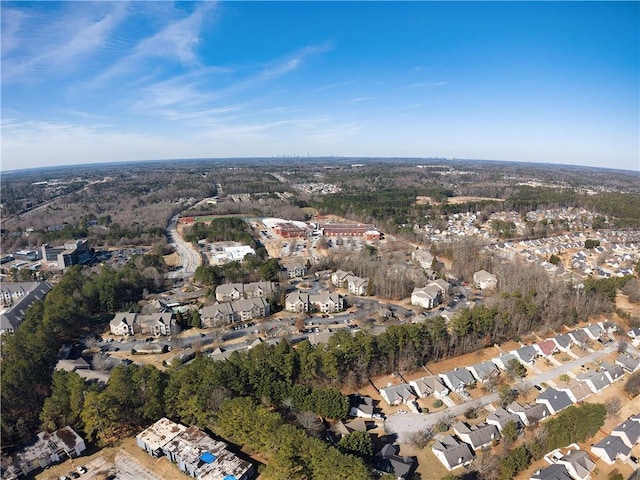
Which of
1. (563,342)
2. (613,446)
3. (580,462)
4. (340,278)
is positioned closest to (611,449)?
(613,446)

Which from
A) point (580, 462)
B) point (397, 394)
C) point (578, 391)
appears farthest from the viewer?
point (578, 391)

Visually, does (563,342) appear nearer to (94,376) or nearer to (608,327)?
(608,327)

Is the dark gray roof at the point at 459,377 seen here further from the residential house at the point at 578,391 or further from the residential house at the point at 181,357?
the residential house at the point at 181,357

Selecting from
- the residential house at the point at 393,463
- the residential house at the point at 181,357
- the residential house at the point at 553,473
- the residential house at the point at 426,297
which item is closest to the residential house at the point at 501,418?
the residential house at the point at 553,473

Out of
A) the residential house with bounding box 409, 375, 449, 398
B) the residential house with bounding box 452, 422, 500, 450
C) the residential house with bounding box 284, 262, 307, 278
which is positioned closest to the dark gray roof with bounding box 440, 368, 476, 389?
the residential house with bounding box 409, 375, 449, 398

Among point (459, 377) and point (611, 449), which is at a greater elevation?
point (459, 377)

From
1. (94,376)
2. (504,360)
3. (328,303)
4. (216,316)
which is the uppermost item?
(328,303)

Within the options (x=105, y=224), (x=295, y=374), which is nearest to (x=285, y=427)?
(x=295, y=374)
